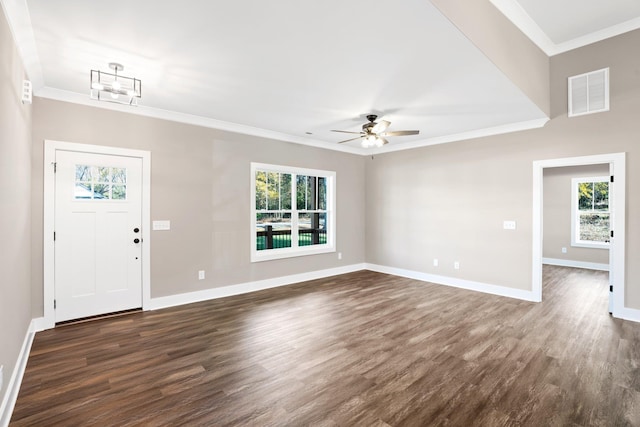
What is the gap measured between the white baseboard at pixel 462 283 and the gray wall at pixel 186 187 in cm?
225

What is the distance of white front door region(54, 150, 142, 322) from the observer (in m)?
3.72

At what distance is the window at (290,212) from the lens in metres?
5.57

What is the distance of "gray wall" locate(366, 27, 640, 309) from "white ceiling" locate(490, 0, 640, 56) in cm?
17

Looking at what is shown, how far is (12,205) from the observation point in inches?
96.5

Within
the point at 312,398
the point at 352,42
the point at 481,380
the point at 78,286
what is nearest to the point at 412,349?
the point at 481,380

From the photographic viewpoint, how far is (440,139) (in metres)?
5.88

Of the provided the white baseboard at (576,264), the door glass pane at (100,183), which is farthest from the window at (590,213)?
the door glass pane at (100,183)

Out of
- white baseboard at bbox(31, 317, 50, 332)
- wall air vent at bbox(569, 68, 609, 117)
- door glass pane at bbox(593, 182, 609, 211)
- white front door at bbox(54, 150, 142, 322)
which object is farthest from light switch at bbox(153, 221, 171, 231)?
door glass pane at bbox(593, 182, 609, 211)

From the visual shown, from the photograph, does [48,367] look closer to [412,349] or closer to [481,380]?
[412,349]

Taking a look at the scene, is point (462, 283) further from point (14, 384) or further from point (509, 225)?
point (14, 384)

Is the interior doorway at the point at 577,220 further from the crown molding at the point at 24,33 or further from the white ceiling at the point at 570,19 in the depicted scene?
the crown molding at the point at 24,33

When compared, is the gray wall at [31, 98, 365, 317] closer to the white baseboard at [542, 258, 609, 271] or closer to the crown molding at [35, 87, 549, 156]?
the crown molding at [35, 87, 549, 156]

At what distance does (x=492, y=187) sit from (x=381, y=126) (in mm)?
2467

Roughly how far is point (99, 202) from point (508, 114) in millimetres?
5783
